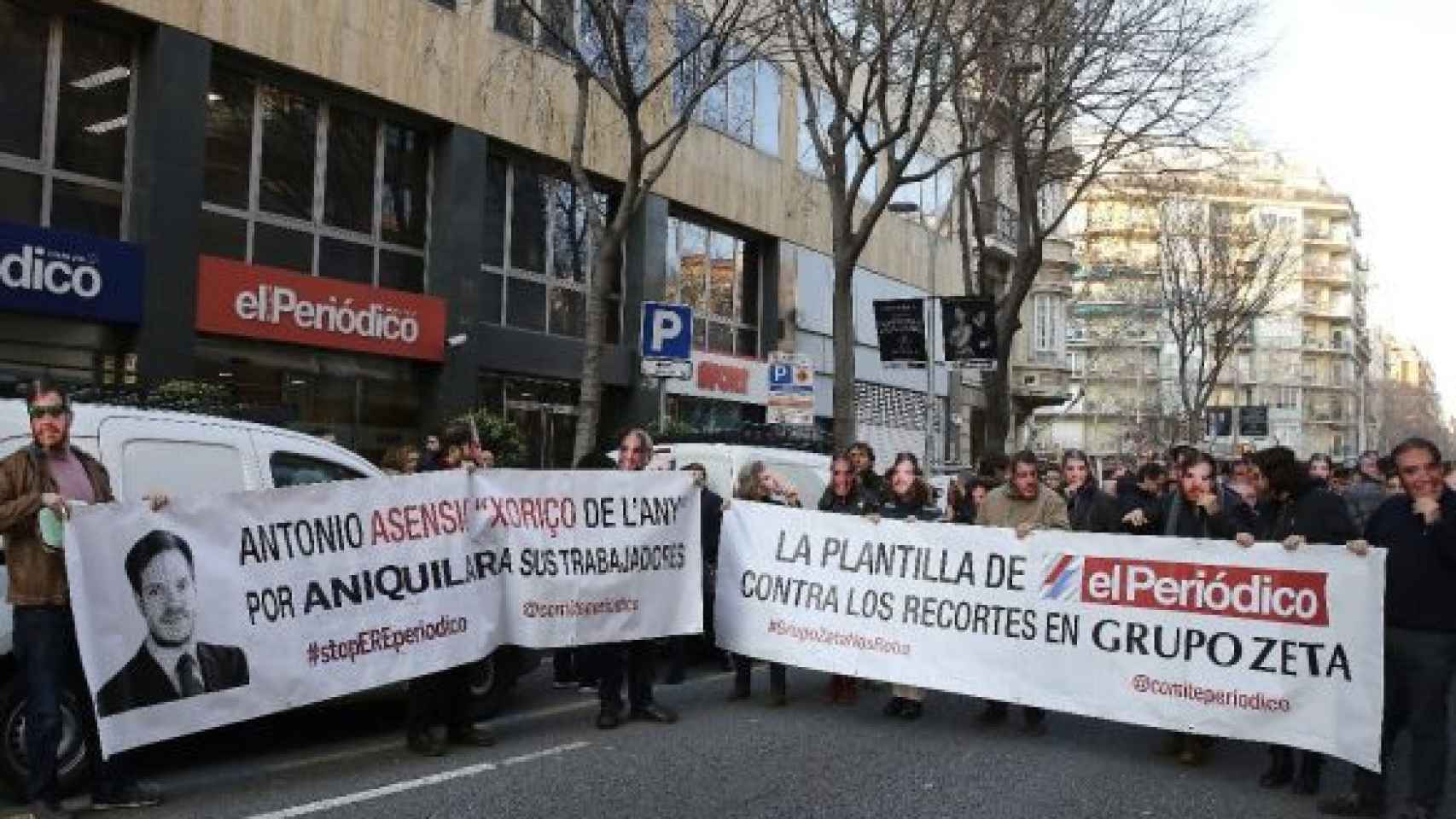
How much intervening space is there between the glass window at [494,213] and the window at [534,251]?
1 centimetres

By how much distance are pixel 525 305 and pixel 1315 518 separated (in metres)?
16.4

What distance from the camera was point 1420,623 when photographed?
21.8ft

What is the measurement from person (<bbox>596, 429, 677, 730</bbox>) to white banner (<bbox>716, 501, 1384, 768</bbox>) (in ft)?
2.71

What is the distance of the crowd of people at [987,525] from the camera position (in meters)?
5.93

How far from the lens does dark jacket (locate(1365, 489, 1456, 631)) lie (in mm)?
6539

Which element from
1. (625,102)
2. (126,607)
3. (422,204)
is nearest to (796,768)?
(126,607)

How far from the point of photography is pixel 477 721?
27.9 feet

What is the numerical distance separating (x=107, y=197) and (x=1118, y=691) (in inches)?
524

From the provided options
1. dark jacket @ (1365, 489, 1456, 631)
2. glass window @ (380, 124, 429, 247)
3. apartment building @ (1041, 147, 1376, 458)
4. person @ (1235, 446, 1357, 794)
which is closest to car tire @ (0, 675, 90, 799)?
person @ (1235, 446, 1357, 794)

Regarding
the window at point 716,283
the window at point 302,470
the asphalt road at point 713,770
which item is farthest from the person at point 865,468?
the window at point 716,283

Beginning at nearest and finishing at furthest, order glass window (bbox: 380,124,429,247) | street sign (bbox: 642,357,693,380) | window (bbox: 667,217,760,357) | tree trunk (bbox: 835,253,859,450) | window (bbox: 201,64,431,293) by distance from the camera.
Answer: street sign (bbox: 642,357,693,380) → window (bbox: 201,64,431,293) → tree trunk (bbox: 835,253,859,450) → glass window (bbox: 380,124,429,247) → window (bbox: 667,217,760,357)

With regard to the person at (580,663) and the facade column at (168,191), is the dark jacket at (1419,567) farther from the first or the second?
the facade column at (168,191)

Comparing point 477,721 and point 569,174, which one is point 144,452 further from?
point 569,174

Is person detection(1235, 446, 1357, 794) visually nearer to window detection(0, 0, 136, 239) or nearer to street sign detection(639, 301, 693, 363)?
street sign detection(639, 301, 693, 363)
